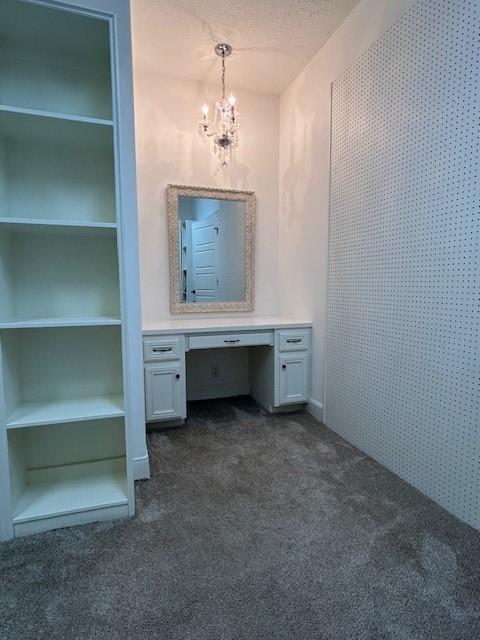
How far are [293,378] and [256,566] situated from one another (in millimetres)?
1584

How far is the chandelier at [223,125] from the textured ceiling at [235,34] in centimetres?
8

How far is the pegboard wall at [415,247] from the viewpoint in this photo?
1493 mm

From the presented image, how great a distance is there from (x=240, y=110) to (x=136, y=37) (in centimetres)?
101

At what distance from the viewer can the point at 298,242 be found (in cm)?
296

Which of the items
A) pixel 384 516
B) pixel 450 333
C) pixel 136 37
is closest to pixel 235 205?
pixel 136 37

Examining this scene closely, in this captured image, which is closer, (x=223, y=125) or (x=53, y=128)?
(x=53, y=128)

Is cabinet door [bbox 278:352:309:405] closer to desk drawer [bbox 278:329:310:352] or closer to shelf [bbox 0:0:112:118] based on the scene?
desk drawer [bbox 278:329:310:352]

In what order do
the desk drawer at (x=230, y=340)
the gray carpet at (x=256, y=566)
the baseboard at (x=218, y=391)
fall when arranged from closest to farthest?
the gray carpet at (x=256, y=566) < the desk drawer at (x=230, y=340) < the baseboard at (x=218, y=391)

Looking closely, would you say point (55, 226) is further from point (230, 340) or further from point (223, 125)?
point (223, 125)

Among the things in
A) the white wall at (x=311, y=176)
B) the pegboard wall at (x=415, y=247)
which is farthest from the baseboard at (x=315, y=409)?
the pegboard wall at (x=415, y=247)

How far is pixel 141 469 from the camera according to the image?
190cm

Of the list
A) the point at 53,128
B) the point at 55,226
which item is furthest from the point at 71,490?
the point at 53,128

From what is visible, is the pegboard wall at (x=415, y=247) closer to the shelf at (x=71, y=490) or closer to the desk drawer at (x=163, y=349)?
the desk drawer at (x=163, y=349)

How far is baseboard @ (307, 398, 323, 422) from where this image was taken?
2.69 metres
